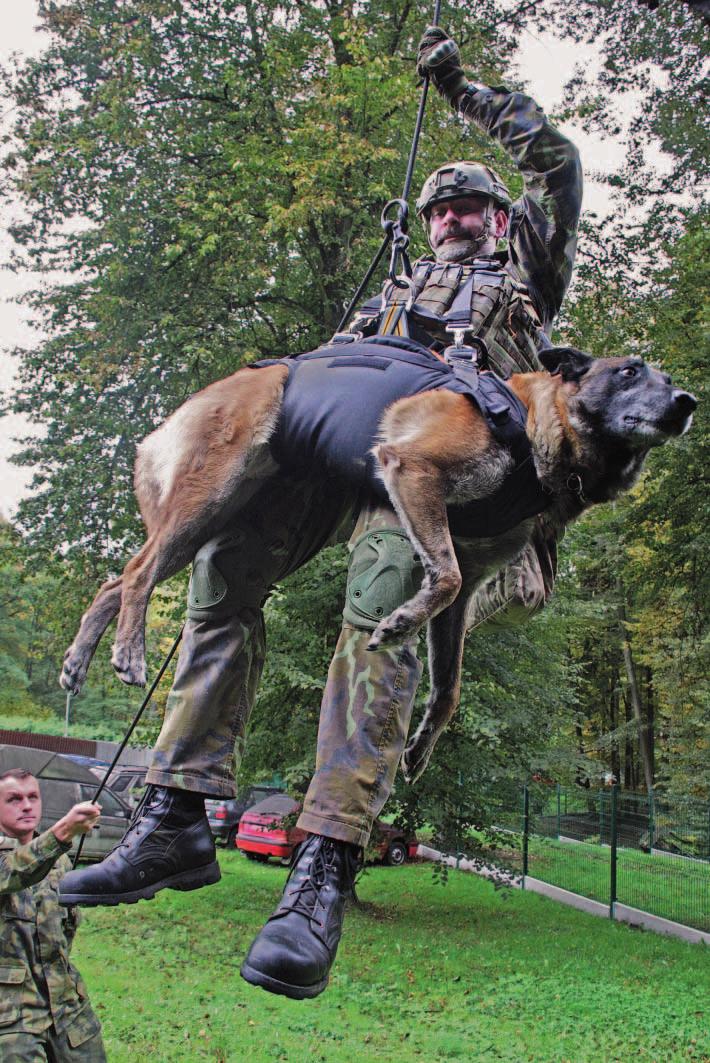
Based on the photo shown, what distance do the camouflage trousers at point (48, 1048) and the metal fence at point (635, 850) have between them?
35.5 feet

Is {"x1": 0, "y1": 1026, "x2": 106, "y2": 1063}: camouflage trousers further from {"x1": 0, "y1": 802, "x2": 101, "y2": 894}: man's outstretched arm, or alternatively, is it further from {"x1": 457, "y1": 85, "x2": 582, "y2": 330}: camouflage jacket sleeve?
{"x1": 457, "y1": 85, "x2": 582, "y2": 330}: camouflage jacket sleeve

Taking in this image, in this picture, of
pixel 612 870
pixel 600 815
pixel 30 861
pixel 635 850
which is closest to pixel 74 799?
pixel 600 815

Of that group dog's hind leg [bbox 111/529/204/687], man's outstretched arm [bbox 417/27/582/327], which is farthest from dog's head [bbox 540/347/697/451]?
dog's hind leg [bbox 111/529/204/687]

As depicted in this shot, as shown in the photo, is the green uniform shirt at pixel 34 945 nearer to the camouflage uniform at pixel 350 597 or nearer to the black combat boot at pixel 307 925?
the camouflage uniform at pixel 350 597

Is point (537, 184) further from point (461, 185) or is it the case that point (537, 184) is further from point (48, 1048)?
point (48, 1048)

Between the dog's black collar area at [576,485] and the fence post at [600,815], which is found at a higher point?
the dog's black collar area at [576,485]

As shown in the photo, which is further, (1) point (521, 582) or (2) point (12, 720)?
(2) point (12, 720)

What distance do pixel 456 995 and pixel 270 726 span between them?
13.8 feet

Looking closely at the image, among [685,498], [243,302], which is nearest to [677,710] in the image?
[685,498]

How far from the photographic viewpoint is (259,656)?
2658 millimetres

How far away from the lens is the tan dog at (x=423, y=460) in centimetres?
207

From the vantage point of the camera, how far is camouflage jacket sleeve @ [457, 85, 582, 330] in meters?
2.79

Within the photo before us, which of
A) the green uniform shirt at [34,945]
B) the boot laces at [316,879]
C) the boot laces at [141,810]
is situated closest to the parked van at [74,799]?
the green uniform shirt at [34,945]

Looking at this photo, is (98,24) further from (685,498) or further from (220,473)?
(220,473)
